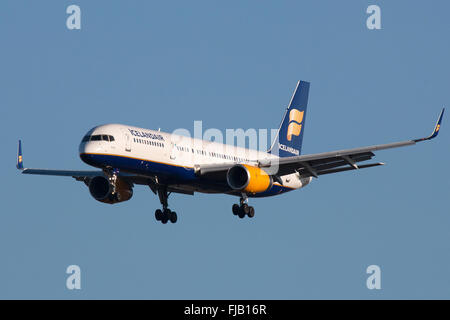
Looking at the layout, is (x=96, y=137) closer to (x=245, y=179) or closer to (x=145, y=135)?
(x=145, y=135)

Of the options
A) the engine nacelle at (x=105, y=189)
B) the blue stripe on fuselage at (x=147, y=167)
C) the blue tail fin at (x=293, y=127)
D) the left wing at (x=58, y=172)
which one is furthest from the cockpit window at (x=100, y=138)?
the blue tail fin at (x=293, y=127)

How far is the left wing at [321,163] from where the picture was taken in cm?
6100

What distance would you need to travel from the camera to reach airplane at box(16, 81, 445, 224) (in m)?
60.1

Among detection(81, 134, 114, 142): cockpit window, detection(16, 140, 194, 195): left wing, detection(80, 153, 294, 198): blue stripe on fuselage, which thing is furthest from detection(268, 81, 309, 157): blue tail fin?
detection(81, 134, 114, 142): cockpit window

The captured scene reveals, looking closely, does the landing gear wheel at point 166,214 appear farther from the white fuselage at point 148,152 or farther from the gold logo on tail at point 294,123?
the gold logo on tail at point 294,123

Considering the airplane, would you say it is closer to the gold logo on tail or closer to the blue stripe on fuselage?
the blue stripe on fuselage

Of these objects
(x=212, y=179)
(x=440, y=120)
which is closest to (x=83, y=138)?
(x=212, y=179)

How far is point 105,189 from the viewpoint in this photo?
220ft

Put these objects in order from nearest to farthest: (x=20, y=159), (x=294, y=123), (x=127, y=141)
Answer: (x=127, y=141)
(x=20, y=159)
(x=294, y=123)

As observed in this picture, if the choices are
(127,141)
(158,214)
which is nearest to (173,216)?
(158,214)

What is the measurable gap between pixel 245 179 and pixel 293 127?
605 inches

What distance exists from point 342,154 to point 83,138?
16141 millimetres
